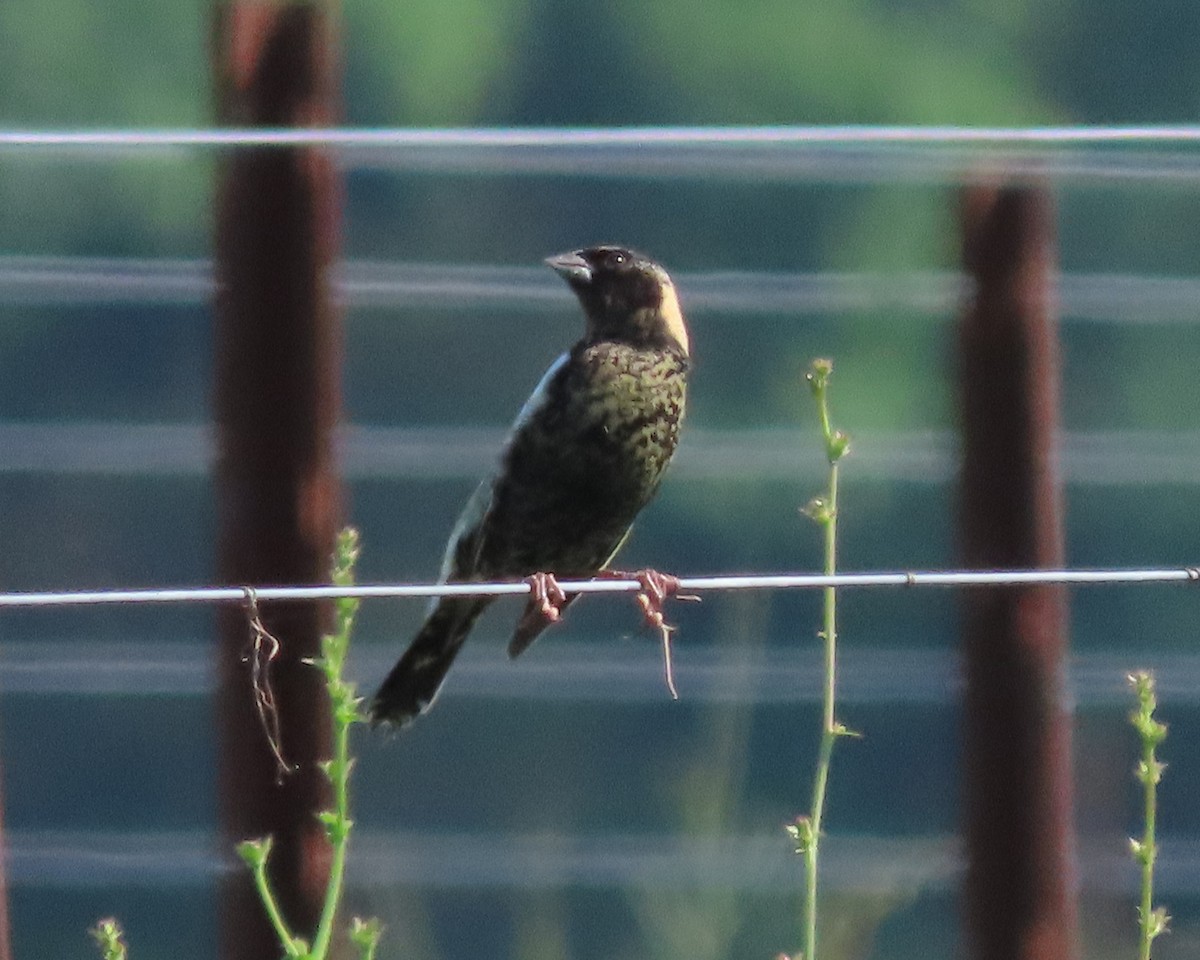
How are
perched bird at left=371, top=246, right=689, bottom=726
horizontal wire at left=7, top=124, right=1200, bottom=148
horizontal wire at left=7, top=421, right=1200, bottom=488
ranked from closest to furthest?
horizontal wire at left=7, top=124, right=1200, bottom=148, horizontal wire at left=7, top=421, right=1200, bottom=488, perched bird at left=371, top=246, right=689, bottom=726

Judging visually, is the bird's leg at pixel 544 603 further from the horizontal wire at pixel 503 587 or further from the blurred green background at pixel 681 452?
the horizontal wire at pixel 503 587

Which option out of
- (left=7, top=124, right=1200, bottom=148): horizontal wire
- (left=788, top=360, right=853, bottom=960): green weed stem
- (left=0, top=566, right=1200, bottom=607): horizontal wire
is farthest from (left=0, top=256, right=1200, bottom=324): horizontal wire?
(left=788, top=360, right=853, bottom=960): green weed stem

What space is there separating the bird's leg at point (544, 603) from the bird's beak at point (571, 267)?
0.58 m

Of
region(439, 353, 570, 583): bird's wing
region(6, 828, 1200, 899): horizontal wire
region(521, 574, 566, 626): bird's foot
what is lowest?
region(6, 828, 1200, 899): horizontal wire

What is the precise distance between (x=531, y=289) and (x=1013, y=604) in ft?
3.07

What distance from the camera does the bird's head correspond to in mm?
3309

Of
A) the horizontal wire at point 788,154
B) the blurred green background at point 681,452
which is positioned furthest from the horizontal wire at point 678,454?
the horizontal wire at point 788,154

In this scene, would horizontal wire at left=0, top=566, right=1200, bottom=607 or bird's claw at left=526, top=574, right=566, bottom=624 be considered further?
bird's claw at left=526, top=574, right=566, bottom=624

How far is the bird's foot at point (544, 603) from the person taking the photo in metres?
2.71

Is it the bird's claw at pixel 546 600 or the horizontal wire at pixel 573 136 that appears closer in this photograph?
the horizontal wire at pixel 573 136

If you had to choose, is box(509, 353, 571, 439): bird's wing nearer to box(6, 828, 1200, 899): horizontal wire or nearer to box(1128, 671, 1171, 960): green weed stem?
box(6, 828, 1200, 899): horizontal wire

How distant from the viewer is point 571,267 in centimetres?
331

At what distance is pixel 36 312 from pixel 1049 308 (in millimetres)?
1564

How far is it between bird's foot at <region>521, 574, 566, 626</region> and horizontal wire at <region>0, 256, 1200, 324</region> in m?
0.40
